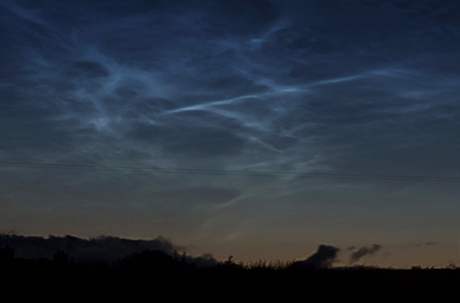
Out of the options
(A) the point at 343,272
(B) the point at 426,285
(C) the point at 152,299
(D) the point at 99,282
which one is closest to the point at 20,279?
(D) the point at 99,282

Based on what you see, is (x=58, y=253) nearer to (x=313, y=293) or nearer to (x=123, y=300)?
(x=123, y=300)

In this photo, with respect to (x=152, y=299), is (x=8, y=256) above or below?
above

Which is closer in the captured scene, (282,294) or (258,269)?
(282,294)

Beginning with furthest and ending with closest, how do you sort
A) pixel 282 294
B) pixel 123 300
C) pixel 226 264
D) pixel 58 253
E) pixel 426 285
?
pixel 58 253
pixel 226 264
pixel 426 285
pixel 282 294
pixel 123 300

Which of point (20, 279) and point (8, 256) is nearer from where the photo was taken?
point (20, 279)

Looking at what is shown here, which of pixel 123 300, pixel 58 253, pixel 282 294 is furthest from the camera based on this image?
pixel 58 253

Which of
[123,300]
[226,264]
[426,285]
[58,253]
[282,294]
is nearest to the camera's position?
[123,300]

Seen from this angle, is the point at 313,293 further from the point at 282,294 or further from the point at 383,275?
the point at 383,275

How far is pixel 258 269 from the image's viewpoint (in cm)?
3322

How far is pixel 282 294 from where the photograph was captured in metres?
29.4

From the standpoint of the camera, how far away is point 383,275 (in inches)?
1289

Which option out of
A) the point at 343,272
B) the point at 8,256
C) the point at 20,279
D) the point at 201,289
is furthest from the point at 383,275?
the point at 8,256

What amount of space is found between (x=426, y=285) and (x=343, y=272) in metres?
3.36

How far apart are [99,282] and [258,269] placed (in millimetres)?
6884
